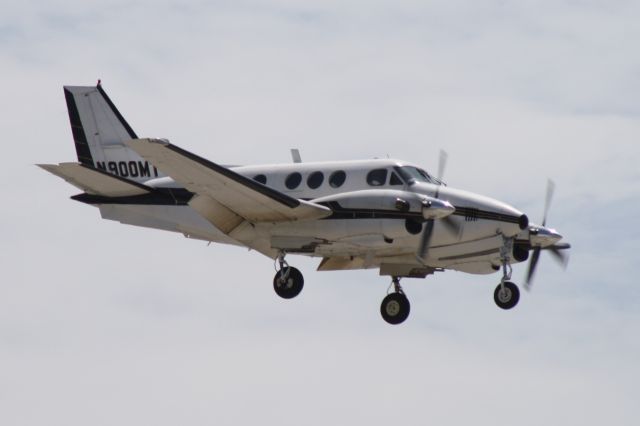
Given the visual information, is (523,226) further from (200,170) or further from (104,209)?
(104,209)

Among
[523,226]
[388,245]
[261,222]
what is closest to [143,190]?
[261,222]

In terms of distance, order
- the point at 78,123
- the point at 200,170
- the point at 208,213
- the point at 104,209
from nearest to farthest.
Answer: the point at 200,170 → the point at 208,213 → the point at 104,209 → the point at 78,123

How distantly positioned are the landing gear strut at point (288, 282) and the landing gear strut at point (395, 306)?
351 centimetres

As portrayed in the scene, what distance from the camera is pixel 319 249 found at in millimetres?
36938

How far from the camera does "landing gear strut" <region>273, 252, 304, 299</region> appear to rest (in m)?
36.5

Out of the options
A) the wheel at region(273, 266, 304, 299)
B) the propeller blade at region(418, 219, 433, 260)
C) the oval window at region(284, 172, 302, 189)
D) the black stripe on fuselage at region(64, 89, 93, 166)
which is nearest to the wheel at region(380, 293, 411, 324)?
the propeller blade at region(418, 219, 433, 260)

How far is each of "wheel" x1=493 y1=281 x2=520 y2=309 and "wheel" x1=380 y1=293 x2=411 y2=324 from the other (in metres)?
3.00

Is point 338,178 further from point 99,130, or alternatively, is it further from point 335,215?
point 99,130

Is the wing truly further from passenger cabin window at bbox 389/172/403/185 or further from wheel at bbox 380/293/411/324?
wheel at bbox 380/293/411/324

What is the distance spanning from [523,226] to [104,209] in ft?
39.9

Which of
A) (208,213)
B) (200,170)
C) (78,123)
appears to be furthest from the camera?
(78,123)

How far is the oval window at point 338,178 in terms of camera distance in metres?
36.8

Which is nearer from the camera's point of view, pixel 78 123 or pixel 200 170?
pixel 200 170

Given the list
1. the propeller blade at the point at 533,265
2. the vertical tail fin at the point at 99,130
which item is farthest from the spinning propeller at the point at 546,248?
the vertical tail fin at the point at 99,130
